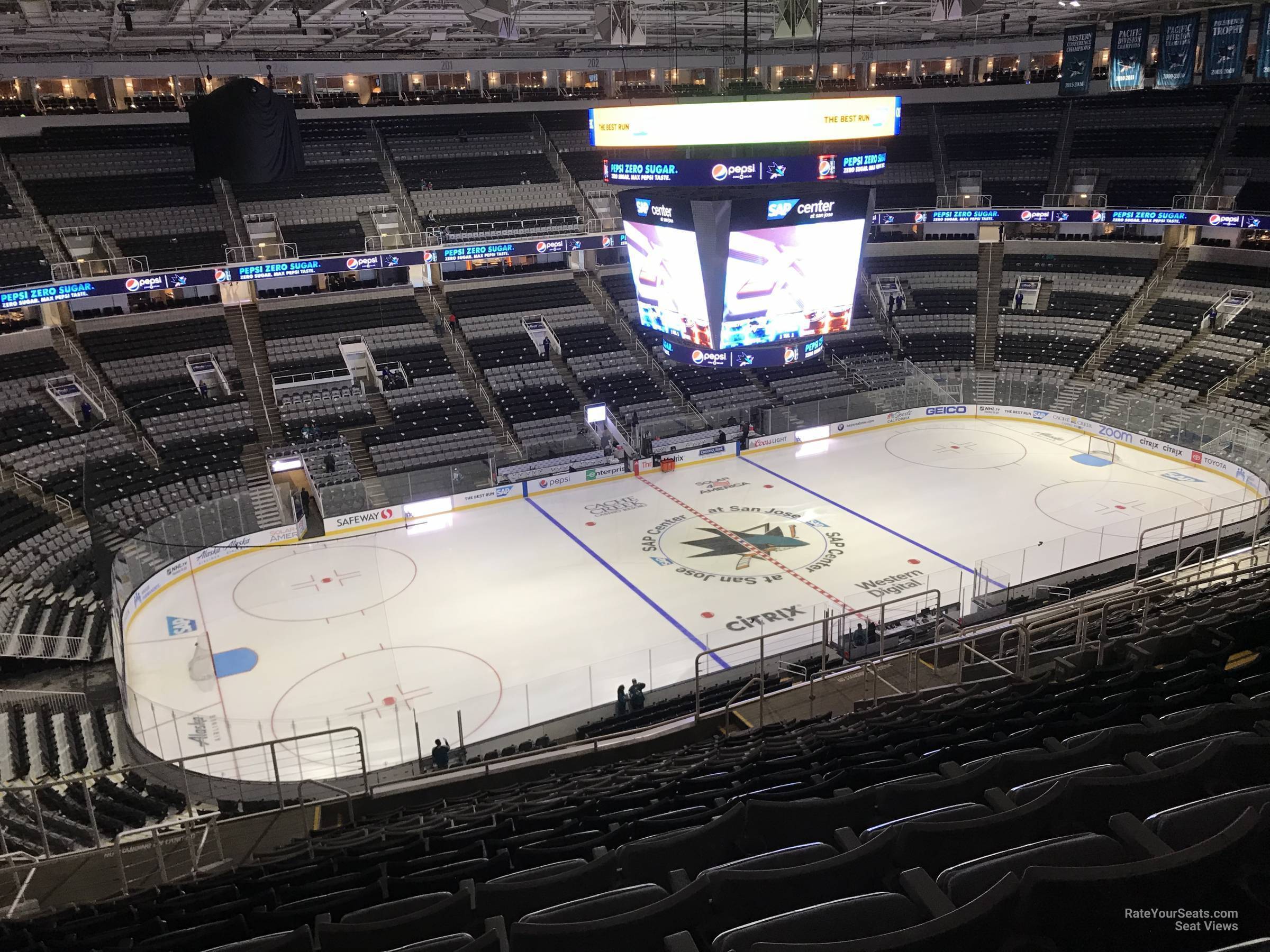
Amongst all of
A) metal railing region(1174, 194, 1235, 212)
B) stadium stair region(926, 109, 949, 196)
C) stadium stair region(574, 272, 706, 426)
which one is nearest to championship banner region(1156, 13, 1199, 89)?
metal railing region(1174, 194, 1235, 212)

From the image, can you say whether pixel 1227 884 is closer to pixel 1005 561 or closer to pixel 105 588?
pixel 1005 561

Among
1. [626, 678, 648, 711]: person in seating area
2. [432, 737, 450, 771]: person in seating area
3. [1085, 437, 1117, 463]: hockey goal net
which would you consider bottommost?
[1085, 437, 1117, 463]: hockey goal net

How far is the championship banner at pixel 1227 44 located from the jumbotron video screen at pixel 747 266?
36.8 feet

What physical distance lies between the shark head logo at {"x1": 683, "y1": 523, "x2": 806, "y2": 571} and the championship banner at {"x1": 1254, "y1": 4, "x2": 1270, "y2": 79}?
50.1 ft

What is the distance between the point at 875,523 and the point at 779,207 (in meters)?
9.29

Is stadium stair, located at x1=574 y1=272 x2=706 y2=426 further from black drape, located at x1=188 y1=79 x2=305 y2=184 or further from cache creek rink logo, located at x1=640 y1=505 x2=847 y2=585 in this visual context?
black drape, located at x1=188 y1=79 x2=305 y2=184

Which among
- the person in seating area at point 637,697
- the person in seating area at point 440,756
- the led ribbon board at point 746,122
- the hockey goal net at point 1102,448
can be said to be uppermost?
the led ribbon board at point 746,122

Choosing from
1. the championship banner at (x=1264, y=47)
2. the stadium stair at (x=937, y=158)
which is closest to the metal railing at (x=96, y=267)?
the championship banner at (x=1264, y=47)

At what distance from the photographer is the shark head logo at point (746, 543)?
Answer: 21.5 meters

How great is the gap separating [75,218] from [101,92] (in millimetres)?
6644

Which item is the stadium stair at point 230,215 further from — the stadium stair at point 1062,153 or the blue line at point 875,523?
the stadium stair at point 1062,153

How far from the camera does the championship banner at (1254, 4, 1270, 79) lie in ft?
70.9

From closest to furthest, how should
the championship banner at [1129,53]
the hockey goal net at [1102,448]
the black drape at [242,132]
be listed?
1. the championship banner at [1129,53]
2. the black drape at [242,132]
3. the hockey goal net at [1102,448]

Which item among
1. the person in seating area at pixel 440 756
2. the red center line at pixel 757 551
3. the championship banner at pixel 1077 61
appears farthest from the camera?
the championship banner at pixel 1077 61
